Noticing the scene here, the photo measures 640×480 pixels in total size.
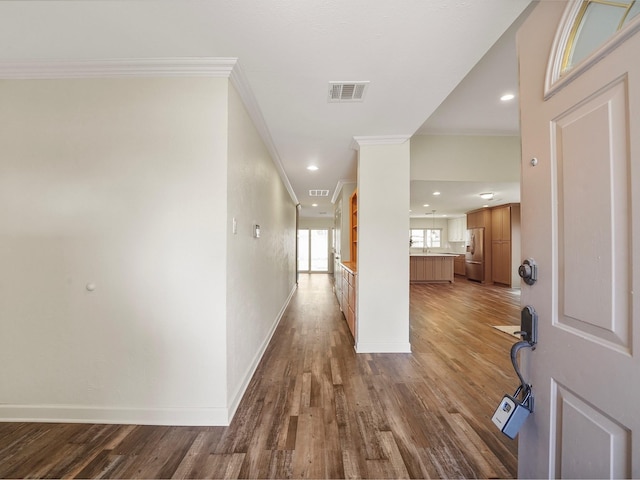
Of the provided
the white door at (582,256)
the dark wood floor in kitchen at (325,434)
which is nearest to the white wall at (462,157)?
the dark wood floor in kitchen at (325,434)

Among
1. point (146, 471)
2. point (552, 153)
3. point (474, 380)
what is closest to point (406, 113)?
point (552, 153)

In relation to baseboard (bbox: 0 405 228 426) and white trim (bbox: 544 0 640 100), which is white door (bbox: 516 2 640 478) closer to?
white trim (bbox: 544 0 640 100)

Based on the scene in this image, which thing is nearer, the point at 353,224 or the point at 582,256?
the point at 582,256

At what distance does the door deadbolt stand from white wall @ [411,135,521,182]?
312 cm

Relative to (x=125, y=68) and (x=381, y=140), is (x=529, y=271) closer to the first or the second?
(x=381, y=140)

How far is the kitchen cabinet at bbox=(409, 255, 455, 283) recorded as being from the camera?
7793 mm

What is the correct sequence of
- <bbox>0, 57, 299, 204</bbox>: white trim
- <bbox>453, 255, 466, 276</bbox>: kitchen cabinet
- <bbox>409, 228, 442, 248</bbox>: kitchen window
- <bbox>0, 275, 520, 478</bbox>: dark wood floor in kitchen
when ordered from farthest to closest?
<bbox>409, 228, 442, 248</bbox>: kitchen window, <bbox>453, 255, 466, 276</bbox>: kitchen cabinet, <bbox>0, 57, 299, 204</bbox>: white trim, <bbox>0, 275, 520, 478</bbox>: dark wood floor in kitchen

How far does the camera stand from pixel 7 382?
1.67m

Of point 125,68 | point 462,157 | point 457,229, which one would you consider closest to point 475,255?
point 457,229

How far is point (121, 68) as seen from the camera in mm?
1633

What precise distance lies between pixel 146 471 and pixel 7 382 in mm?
1295

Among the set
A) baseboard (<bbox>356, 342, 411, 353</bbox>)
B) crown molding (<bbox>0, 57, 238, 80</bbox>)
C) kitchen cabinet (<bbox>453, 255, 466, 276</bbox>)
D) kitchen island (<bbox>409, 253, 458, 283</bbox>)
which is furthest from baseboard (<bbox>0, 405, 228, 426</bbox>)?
kitchen cabinet (<bbox>453, 255, 466, 276</bbox>)

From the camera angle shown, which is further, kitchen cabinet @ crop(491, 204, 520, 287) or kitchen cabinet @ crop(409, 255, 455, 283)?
kitchen cabinet @ crop(409, 255, 455, 283)

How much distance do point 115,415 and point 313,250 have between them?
887 centimetres
